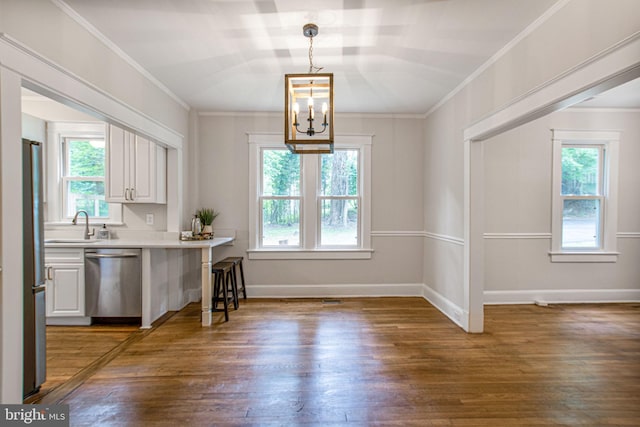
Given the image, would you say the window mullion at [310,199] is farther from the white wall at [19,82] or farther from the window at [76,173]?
the white wall at [19,82]

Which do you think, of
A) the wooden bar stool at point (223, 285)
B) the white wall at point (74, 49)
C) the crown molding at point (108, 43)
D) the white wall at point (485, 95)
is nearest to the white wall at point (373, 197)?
the white wall at point (485, 95)

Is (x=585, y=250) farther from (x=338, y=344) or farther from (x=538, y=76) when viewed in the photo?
→ (x=338, y=344)

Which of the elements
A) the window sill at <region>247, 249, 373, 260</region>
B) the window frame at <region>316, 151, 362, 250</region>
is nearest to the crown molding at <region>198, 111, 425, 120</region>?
the window frame at <region>316, 151, 362, 250</region>

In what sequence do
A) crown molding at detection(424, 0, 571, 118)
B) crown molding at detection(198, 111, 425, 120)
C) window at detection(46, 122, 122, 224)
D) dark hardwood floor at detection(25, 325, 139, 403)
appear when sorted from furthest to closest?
1. crown molding at detection(198, 111, 425, 120)
2. window at detection(46, 122, 122, 224)
3. dark hardwood floor at detection(25, 325, 139, 403)
4. crown molding at detection(424, 0, 571, 118)

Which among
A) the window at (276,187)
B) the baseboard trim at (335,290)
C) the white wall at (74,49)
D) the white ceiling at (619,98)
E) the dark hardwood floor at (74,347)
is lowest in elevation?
the dark hardwood floor at (74,347)

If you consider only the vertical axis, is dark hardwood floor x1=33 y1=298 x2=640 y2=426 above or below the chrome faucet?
below

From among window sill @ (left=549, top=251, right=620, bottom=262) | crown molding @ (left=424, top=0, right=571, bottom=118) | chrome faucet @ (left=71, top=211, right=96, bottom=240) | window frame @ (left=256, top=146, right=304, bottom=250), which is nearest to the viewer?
crown molding @ (left=424, top=0, right=571, bottom=118)

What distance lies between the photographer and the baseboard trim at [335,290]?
461 centimetres

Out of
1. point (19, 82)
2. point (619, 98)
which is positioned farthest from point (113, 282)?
point (619, 98)

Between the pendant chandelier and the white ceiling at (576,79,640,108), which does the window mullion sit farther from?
the white ceiling at (576,79,640,108)

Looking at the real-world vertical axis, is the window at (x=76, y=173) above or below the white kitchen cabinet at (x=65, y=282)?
above

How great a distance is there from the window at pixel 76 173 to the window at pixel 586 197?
6.01m

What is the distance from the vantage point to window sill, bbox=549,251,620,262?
434 centimetres

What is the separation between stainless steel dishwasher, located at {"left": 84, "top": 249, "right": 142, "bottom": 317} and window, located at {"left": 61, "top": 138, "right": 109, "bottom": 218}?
3.04 feet
